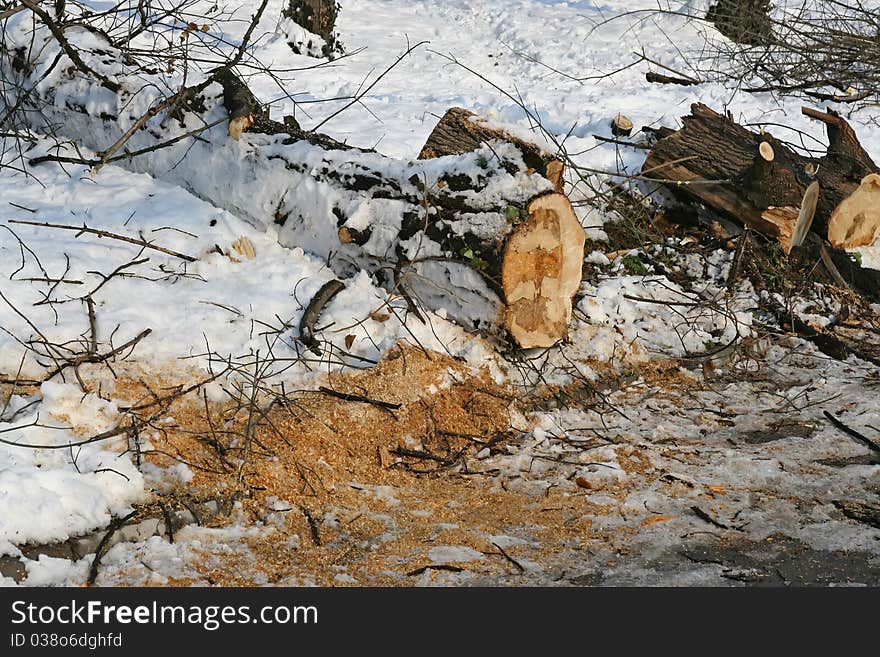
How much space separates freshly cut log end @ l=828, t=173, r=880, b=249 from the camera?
5543 millimetres

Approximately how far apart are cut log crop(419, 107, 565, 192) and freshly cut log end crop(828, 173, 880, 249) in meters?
2.20

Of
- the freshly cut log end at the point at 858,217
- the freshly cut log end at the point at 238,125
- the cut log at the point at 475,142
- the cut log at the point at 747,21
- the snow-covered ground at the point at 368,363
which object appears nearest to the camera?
the snow-covered ground at the point at 368,363

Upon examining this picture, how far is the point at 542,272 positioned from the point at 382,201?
88 cm

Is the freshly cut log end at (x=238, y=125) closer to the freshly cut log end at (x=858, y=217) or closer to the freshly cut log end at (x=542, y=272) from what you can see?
the freshly cut log end at (x=542, y=272)

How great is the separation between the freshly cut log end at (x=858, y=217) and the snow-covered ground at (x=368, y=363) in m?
0.18

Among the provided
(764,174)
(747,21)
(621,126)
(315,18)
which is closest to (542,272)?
(764,174)

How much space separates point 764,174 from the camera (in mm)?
5328

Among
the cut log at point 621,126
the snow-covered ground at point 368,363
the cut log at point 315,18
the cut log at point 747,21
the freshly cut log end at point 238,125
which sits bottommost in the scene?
the snow-covered ground at point 368,363

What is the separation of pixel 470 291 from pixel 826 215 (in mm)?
2783

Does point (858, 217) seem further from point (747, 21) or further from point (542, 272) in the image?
point (747, 21)

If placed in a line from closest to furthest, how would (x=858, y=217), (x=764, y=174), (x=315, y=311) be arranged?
(x=315, y=311) < (x=764, y=174) < (x=858, y=217)

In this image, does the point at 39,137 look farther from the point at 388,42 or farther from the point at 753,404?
the point at 388,42

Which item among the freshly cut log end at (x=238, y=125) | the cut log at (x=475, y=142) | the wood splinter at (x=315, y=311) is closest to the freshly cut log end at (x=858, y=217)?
the cut log at (x=475, y=142)

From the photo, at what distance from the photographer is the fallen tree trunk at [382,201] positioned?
4.09 meters
